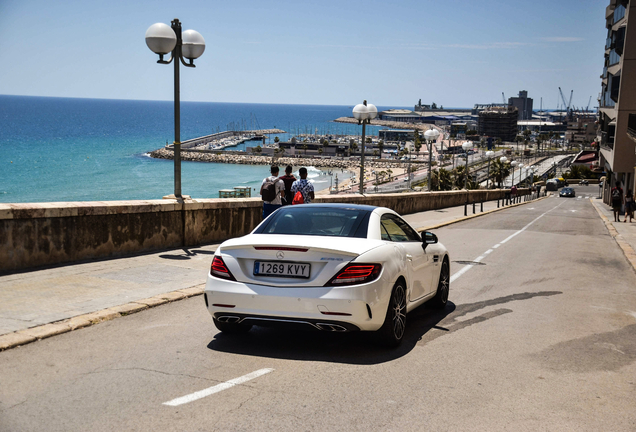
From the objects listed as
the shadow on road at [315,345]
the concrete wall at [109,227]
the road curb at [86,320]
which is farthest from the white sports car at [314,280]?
the concrete wall at [109,227]

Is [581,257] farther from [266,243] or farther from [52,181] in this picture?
[52,181]

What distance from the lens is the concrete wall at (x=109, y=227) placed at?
9.34 meters

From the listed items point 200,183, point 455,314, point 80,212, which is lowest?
point 200,183

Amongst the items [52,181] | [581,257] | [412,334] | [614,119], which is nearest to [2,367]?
[412,334]

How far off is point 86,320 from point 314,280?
283cm

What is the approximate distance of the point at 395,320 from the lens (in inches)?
247

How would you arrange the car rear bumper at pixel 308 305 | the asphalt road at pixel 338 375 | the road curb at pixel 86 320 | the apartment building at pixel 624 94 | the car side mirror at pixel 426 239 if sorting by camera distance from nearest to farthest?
the asphalt road at pixel 338 375 < the car rear bumper at pixel 308 305 < the road curb at pixel 86 320 < the car side mirror at pixel 426 239 < the apartment building at pixel 624 94

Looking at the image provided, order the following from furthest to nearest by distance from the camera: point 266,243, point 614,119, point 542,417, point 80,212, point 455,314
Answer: point 614,119, point 80,212, point 455,314, point 266,243, point 542,417

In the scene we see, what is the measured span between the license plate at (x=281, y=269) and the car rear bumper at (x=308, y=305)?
0.43ft

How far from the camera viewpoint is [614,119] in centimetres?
5609

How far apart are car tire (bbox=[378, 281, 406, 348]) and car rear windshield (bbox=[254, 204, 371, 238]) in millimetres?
667

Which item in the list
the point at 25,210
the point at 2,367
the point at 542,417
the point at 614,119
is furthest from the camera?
the point at 614,119

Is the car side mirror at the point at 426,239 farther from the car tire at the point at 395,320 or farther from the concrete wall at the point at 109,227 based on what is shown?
the concrete wall at the point at 109,227

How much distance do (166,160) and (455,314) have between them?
18363 cm
